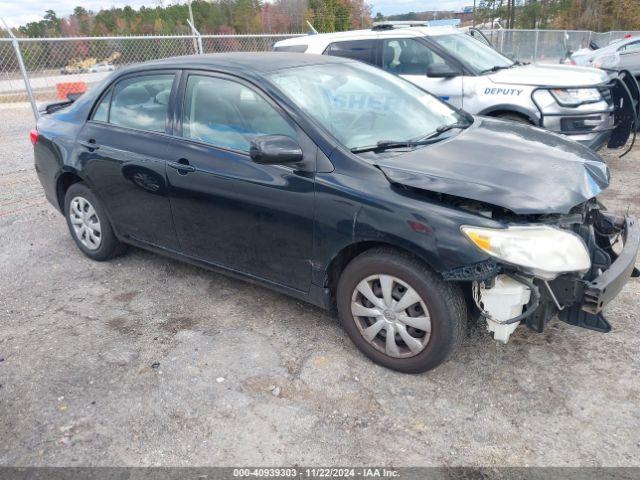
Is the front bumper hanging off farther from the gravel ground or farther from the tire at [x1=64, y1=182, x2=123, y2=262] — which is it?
the tire at [x1=64, y1=182, x2=123, y2=262]

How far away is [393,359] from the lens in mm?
3039

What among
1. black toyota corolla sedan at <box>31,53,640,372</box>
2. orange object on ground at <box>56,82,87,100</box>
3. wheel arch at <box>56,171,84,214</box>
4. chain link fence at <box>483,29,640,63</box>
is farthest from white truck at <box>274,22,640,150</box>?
chain link fence at <box>483,29,640,63</box>

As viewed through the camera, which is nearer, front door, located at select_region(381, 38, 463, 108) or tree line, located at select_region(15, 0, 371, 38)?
front door, located at select_region(381, 38, 463, 108)

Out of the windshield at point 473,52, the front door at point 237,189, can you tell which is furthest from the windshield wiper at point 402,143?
the windshield at point 473,52

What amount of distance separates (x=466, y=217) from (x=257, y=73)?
165 centimetres

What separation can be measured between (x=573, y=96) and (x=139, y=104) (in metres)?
4.65

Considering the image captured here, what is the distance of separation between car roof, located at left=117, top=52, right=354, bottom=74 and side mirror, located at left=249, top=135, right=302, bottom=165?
26.3 inches

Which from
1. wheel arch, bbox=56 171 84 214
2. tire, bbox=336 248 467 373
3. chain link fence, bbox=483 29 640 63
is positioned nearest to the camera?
tire, bbox=336 248 467 373

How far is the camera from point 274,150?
295cm

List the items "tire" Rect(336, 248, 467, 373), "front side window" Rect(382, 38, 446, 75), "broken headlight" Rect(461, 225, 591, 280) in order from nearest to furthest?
"broken headlight" Rect(461, 225, 591, 280), "tire" Rect(336, 248, 467, 373), "front side window" Rect(382, 38, 446, 75)

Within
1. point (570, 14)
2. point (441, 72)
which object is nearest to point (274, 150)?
point (441, 72)

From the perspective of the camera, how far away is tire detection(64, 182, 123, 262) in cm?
446

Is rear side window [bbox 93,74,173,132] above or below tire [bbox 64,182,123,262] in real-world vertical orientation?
above

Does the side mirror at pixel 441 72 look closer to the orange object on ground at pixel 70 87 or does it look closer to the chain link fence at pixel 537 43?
the orange object on ground at pixel 70 87
